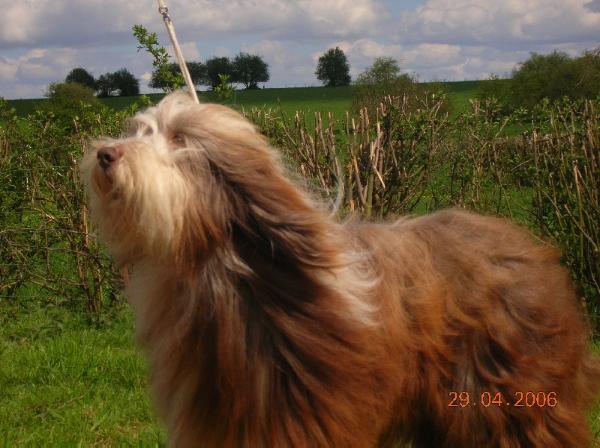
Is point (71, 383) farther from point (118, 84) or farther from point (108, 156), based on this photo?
point (118, 84)

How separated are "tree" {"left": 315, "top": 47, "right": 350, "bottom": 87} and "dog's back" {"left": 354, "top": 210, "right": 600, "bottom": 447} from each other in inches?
2168

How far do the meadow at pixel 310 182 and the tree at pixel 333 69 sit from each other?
2007 inches

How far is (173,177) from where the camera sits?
2850mm

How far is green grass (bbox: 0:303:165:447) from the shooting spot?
4.64 meters

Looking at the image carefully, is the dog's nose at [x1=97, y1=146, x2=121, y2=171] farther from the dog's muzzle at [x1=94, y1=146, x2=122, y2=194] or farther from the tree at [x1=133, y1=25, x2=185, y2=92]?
the tree at [x1=133, y1=25, x2=185, y2=92]

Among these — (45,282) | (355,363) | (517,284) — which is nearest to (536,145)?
(517,284)

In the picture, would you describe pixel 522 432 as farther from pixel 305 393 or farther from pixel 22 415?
pixel 22 415

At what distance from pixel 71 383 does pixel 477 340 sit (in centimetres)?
312

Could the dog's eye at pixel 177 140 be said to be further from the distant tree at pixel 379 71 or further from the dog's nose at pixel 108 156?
the distant tree at pixel 379 71

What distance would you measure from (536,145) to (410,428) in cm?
348

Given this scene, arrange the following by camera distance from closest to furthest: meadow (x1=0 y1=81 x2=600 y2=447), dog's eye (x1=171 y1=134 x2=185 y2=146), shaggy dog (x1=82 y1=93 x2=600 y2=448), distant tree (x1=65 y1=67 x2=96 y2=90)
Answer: shaggy dog (x1=82 y1=93 x2=600 y2=448) < dog's eye (x1=171 y1=134 x2=185 y2=146) < meadow (x1=0 y1=81 x2=600 y2=447) < distant tree (x1=65 y1=67 x2=96 y2=90)
